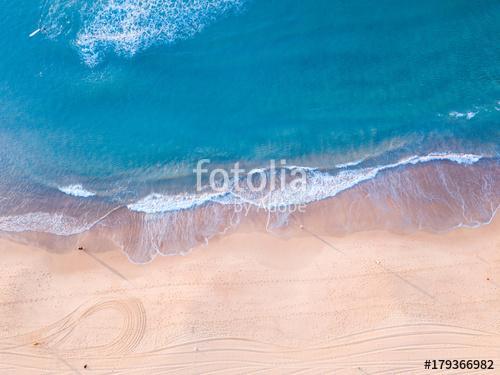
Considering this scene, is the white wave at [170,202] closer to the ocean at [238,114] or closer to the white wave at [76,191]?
the ocean at [238,114]

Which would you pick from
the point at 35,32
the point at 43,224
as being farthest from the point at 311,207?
the point at 35,32

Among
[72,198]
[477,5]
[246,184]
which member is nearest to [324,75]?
[246,184]

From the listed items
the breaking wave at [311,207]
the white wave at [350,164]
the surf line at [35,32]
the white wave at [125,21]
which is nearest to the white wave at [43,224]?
the breaking wave at [311,207]

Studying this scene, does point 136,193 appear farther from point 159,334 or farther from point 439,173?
point 439,173

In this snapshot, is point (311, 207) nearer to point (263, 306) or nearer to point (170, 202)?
point (263, 306)

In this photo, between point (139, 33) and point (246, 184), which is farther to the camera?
point (139, 33)

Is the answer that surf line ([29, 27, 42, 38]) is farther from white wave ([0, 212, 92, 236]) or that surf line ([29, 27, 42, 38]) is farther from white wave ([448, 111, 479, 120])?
white wave ([448, 111, 479, 120])
